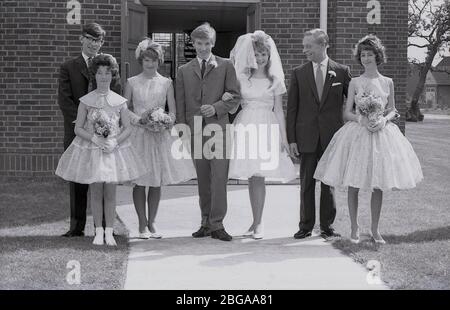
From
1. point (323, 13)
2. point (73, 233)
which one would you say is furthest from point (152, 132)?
point (323, 13)

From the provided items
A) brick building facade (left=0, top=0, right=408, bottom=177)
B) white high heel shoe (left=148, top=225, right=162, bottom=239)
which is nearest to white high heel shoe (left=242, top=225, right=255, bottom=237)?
white high heel shoe (left=148, top=225, right=162, bottom=239)

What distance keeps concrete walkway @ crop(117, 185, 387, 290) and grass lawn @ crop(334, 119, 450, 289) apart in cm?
23

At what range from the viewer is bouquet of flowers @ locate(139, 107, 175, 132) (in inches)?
266

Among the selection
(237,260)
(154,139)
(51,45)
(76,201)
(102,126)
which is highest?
(51,45)

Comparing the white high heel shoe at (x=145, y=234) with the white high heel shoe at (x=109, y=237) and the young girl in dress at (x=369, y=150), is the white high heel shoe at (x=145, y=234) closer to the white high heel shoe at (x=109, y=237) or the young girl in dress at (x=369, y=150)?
the white high heel shoe at (x=109, y=237)

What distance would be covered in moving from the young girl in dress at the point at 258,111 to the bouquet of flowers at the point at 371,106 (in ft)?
2.50

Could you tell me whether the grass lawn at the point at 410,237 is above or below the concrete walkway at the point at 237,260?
above

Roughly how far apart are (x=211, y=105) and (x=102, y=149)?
1.10m

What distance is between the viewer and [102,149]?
6.57 m

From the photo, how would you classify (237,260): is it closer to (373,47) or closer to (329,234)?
(329,234)

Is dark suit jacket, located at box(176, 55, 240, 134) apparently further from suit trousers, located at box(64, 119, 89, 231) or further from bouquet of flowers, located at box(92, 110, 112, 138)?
suit trousers, located at box(64, 119, 89, 231)

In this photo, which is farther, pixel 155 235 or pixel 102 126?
pixel 155 235

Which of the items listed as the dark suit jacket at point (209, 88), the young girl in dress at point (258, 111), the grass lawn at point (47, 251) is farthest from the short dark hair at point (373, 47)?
the grass lawn at point (47, 251)

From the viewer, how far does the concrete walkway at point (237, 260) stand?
5348mm
